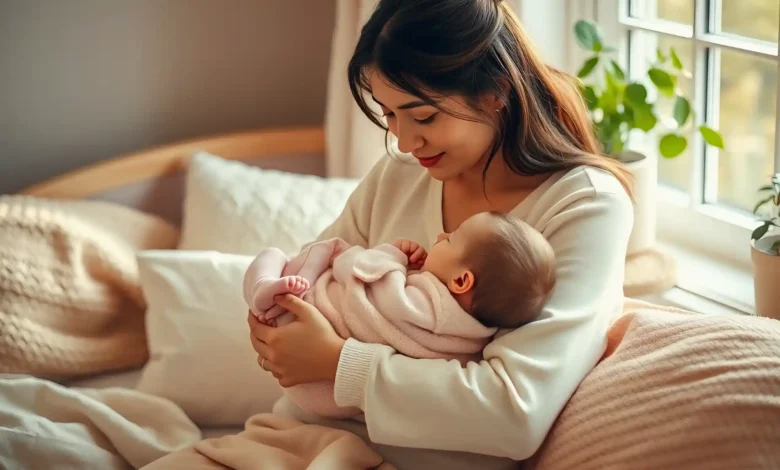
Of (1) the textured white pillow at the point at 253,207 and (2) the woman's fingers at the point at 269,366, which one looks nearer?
(2) the woman's fingers at the point at 269,366

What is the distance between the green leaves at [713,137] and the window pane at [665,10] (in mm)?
319

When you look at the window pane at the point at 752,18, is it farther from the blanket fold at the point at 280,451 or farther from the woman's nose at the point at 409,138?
the blanket fold at the point at 280,451

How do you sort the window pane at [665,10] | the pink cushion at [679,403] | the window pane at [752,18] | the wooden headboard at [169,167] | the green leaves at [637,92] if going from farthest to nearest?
the wooden headboard at [169,167], the window pane at [665,10], the green leaves at [637,92], the window pane at [752,18], the pink cushion at [679,403]

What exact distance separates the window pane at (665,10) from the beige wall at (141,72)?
911 millimetres

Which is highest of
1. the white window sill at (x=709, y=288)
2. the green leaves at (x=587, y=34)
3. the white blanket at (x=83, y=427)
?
the green leaves at (x=587, y=34)

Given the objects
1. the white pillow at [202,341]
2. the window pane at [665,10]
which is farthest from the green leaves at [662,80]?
the white pillow at [202,341]

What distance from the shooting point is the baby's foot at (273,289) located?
4.83ft

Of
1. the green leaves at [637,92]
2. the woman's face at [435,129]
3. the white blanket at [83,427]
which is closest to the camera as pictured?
the woman's face at [435,129]

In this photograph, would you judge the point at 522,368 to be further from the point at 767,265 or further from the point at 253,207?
the point at 253,207

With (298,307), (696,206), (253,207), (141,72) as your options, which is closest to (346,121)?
(253,207)

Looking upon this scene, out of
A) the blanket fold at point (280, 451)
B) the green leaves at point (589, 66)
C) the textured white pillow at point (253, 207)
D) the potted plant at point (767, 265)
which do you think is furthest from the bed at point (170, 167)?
the potted plant at point (767, 265)

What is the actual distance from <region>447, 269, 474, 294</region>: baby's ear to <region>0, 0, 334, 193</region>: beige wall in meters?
1.50

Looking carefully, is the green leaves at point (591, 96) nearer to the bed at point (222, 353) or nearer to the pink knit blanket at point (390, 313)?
the bed at point (222, 353)

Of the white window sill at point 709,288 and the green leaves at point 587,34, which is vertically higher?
the green leaves at point 587,34
